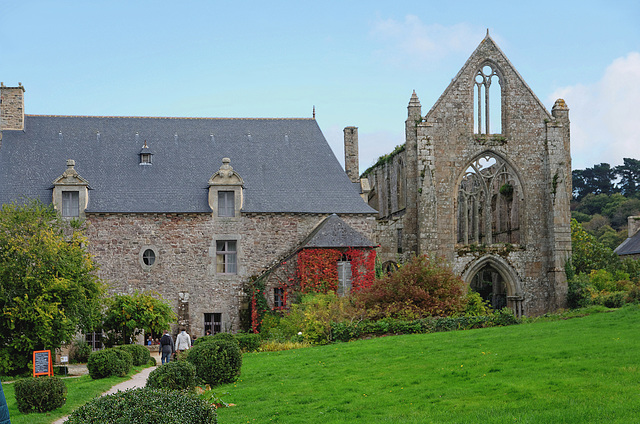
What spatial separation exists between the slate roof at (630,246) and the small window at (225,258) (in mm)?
33276

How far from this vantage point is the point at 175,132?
33.7 meters

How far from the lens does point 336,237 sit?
28953mm

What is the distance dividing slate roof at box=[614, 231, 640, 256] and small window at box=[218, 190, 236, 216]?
33.3 meters

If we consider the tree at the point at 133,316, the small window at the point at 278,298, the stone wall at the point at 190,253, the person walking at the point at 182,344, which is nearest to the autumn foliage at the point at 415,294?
the small window at the point at 278,298

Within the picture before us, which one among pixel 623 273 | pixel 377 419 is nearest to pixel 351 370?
pixel 377 419

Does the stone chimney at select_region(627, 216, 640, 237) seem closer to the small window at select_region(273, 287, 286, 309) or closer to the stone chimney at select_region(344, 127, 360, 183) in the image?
the stone chimney at select_region(344, 127, 360, 183)

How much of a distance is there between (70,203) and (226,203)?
6.35 metres

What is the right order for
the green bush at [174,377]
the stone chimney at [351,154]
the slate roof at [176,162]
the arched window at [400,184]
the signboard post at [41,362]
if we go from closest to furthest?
the green bush at [174,377], the signboard post at [41,362], the slate roof at [176,162], the arched window at [400,184], the stone chimney at [351,154]

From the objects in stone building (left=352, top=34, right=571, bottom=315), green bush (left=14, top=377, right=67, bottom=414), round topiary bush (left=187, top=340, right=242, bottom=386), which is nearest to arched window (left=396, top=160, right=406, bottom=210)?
stone building (left=352, top=34, right=571, bottom=315)

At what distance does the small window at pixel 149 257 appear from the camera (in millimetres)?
29812

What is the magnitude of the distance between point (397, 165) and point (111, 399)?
28810 millimetres

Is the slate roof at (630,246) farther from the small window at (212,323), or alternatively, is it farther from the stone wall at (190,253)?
the small window at (212,323)

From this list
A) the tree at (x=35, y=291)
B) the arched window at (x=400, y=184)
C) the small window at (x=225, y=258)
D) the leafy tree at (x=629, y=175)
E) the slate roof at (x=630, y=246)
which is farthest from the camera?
the leafy tree at (x=629, y=175)

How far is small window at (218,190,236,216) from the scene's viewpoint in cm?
3055
